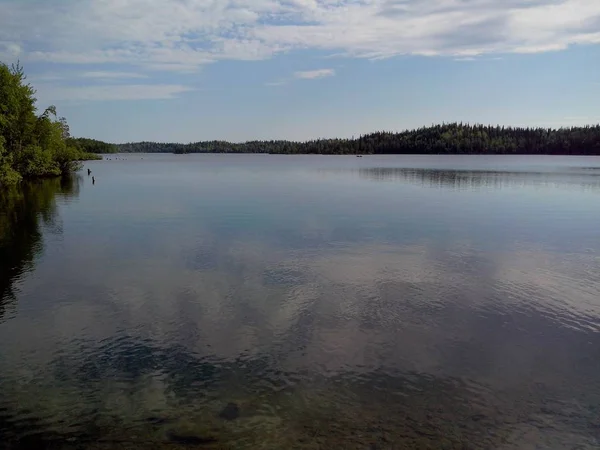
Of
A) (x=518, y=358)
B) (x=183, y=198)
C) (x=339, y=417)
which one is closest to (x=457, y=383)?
(x=518, y=358)

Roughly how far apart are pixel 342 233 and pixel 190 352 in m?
21.1

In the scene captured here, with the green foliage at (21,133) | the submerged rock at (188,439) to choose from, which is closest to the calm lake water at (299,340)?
the submerged rock at (188,439)

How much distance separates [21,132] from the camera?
7281 centimetres

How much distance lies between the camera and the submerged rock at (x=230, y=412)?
1154 centimetres

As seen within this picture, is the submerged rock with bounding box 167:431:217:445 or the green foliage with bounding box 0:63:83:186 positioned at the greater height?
the green foliage with bounding box 0:63:83:186

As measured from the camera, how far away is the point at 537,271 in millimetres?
24375

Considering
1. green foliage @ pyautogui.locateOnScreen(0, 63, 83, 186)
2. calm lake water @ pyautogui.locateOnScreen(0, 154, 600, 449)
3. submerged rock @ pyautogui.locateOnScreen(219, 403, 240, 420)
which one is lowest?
submerged rock @ pyautogui.locateOnScreen(219, 403, 240, 420)

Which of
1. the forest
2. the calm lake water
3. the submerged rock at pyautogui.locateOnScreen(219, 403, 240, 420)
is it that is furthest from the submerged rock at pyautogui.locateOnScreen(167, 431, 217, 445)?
the forest

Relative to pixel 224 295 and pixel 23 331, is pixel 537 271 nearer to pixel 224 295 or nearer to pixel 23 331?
pixel 224 295

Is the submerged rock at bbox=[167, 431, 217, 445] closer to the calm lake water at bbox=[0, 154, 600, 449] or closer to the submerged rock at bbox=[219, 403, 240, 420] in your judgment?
the calm lake water at bbox=[0, 154, 600, 449]

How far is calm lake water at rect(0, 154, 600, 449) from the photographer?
36.8ft

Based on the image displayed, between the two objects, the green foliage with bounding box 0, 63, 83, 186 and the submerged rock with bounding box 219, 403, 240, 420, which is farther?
the green foliage with bounding box 0, 63, 83, 186

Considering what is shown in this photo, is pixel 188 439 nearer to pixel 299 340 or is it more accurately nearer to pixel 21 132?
pixel 299 340

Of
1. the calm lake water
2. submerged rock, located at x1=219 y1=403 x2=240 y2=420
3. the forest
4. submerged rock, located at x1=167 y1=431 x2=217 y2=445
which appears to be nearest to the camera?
submerged rock, located at x1=167 y1=431 x2=217 y2=445
